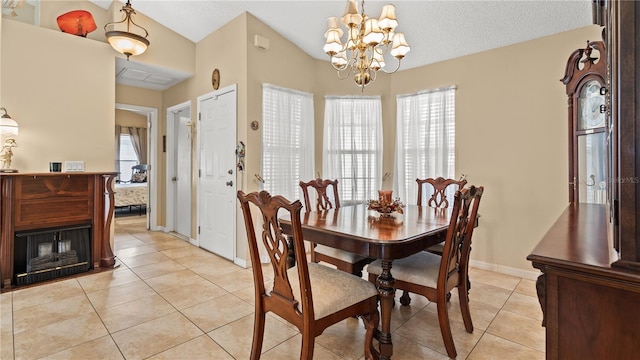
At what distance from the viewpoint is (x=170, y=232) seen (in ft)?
17.3

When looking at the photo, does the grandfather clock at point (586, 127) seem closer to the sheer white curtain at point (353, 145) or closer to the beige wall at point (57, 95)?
the sheer white curtain at point (353, 145)

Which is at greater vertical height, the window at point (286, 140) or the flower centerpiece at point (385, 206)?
the window at point (286, 140)

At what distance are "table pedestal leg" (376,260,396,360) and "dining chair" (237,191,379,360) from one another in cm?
5

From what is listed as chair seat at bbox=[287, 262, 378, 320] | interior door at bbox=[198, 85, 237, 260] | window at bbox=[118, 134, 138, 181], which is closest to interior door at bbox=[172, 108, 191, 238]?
interior door at bbox=[198, 85, 237, 260]

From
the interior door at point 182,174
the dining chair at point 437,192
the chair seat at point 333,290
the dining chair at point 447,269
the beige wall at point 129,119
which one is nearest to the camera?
the chair seat at point 333,290

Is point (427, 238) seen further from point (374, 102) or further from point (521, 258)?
point (374, 102)

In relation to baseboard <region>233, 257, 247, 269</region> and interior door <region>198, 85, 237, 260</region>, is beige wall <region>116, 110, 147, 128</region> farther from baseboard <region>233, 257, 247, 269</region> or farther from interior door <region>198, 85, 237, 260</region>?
baseboard <region>233, 257, 247, 269</region>

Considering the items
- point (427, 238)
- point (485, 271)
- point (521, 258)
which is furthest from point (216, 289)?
point (521, 258)

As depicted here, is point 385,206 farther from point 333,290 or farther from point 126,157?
point 126,157

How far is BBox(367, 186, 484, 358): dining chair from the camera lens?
1832 millimetres

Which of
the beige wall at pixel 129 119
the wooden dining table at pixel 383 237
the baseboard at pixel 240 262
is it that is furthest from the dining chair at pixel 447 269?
the beige wall at pixel 129 119

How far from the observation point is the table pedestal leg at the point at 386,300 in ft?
5.73

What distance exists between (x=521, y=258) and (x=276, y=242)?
3.02 metres

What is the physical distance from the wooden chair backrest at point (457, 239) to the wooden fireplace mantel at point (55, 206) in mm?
3593
